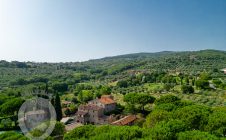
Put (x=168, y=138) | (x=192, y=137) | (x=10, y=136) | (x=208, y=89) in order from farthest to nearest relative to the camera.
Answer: (x=208, y=89) < (x=10, y=136) < (x=168, y=138) < (x=192, y=137)

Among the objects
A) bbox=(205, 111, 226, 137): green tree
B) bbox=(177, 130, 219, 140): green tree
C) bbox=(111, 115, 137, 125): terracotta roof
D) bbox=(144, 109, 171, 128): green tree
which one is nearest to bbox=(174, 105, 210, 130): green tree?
bbox=(205, 111, 226, 137): green tree

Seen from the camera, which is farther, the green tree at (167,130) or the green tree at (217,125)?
the green tree at (217,125)

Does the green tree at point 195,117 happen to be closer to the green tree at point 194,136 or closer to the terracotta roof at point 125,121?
the green tree at point 194,136

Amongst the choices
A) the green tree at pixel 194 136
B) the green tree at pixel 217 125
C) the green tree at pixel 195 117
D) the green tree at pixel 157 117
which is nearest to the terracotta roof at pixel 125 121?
the green tree at pixel 157 117

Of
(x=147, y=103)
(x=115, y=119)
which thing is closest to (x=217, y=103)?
(x=147, y=103)

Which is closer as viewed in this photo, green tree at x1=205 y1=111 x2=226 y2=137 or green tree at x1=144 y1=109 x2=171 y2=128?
green tree at x1=205 y1=111 x2=226 y2=137

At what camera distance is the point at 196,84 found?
98.1m

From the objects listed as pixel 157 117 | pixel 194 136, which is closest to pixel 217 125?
pixel 194 136

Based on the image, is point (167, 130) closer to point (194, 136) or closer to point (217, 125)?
point (194, 136)

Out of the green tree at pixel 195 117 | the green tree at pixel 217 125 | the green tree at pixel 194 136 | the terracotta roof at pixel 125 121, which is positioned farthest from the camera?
the terracotta roof at pixel 125 121

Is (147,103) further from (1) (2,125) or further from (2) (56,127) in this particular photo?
(1) (2,125)

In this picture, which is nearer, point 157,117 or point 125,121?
point 157,117

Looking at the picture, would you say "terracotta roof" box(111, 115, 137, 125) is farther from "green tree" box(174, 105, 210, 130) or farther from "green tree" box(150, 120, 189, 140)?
"green tree" box(150, 120, 189, 140)

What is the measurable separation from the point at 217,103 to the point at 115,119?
27770 mm
